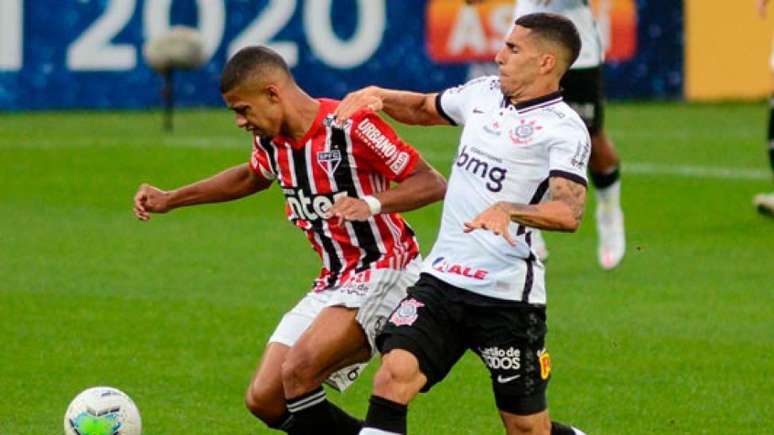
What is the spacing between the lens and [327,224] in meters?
7.29

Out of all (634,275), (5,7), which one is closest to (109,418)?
(634,275)

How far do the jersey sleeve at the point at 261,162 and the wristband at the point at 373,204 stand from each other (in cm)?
60

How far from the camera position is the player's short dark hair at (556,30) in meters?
6.87

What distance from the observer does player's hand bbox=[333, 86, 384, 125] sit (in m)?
6.84

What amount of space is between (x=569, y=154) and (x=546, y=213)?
365 mm

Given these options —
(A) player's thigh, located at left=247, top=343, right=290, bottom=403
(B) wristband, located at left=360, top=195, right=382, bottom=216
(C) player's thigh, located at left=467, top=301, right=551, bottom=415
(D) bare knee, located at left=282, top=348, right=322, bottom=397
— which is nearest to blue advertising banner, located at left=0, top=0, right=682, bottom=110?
(A) player's thigh, located at left=247, top=343, right=290, bottom=403

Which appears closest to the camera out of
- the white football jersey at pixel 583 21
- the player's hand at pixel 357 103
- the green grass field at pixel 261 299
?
the player's hand at pixel 357 103

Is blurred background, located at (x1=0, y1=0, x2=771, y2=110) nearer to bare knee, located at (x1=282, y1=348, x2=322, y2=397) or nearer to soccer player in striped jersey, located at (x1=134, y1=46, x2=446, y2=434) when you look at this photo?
soccer player in striped jersey, located at (x1=134, y1=46, x2=446, y2=434)

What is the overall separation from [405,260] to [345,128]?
0.57 m

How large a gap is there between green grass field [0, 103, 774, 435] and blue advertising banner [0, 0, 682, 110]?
3.42 metres

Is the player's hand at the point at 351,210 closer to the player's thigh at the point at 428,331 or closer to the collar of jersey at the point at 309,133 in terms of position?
the player's thigh at the point at 428,331

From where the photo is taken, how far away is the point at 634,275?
12562 millimetres

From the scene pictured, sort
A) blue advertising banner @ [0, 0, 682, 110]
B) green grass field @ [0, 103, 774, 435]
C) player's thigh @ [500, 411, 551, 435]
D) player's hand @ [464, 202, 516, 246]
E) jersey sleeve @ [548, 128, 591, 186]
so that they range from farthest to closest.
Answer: blue advertising banner @ [0, 0, 682, 110] → green grass field @ [0, 103, 774, 435] → player's thigh @ [500, 411, 551, 435] → jersey sleeve @ [548, 128, 591, 186] → player's hand @ [464, 202, 516, 246]

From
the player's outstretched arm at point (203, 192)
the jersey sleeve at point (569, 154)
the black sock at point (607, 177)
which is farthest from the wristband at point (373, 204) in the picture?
the black sock at point (607, 177)
